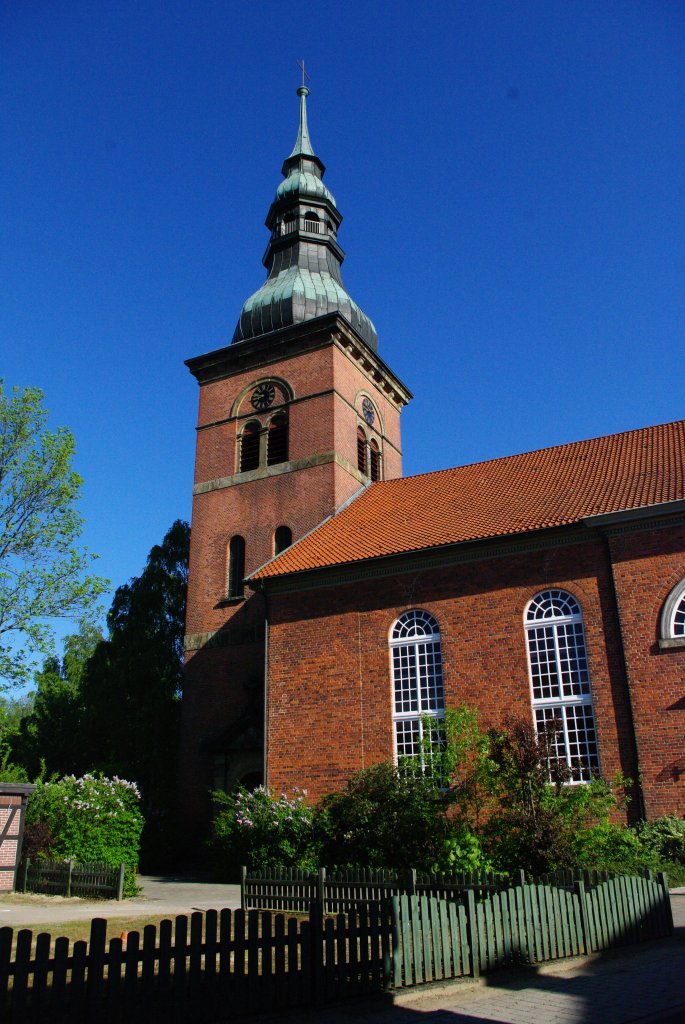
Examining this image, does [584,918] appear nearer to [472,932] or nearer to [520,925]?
[520,925]

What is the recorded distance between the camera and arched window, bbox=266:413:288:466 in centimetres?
2755

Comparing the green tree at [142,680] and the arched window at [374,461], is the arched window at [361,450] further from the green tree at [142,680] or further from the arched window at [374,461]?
the green tree at [142,680]

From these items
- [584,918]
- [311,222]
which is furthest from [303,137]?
[584,918]

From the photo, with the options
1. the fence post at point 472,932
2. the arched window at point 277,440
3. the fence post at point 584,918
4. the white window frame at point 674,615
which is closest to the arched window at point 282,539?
the arched window at point 277,440

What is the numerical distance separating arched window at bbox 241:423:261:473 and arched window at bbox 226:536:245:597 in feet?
8.78

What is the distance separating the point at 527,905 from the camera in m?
9.13

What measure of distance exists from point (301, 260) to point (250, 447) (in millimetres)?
8339

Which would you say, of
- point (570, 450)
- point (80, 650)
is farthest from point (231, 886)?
point (80, 650)

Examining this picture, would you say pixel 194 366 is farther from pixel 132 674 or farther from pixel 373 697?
pixel 373 697

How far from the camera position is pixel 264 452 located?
90.9ft

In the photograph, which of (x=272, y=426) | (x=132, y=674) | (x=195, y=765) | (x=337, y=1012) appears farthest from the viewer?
(x=132, y=674)

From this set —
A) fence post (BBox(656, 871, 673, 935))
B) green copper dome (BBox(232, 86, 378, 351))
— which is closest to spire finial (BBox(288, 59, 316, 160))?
green copper dome (BBox(232, 86, 378, 351))

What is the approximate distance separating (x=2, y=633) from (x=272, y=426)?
1081 centimetres

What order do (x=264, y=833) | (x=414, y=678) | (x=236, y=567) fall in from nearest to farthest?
1. (x=264, y=833)
2. (x=414, y=678)
3. (x=236, y=567)
